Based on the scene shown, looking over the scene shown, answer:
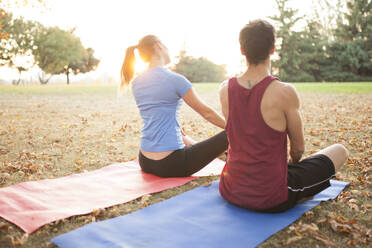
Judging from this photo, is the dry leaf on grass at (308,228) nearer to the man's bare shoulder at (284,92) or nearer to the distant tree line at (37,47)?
the man's bare shoulder at (284,92)

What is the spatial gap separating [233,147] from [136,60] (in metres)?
1.60

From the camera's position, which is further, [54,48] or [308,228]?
[54,48]

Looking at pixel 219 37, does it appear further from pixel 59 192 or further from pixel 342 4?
pixel 59 192

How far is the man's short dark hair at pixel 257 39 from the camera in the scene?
2100 mm

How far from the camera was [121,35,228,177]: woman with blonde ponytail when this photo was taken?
315 centimetres

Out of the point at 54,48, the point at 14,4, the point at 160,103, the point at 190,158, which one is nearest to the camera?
the point at 160,103

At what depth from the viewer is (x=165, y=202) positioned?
2.88m

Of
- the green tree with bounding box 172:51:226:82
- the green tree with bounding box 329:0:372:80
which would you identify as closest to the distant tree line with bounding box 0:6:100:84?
the green tree with bounding box 172:51:226:82

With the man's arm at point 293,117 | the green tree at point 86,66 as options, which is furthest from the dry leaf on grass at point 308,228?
the green tree at point 86,66

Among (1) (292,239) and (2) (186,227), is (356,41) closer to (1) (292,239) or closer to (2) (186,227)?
(1) (292,239)

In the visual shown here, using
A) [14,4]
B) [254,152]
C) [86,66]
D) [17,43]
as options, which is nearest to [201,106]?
[254,152]

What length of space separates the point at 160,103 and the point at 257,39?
1.36 metres

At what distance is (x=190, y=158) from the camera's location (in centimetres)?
338

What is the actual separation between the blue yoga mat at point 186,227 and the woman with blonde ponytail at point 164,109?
0.60 m
